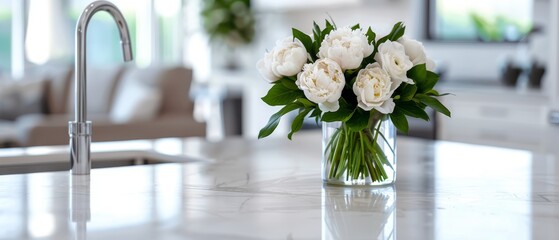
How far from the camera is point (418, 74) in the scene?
171 centimetres

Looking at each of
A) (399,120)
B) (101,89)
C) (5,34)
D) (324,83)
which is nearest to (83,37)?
(324,83)

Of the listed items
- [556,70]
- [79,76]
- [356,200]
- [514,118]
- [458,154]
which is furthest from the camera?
[514,118]

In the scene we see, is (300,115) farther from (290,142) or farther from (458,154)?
(290,142)

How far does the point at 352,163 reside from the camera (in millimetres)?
1767

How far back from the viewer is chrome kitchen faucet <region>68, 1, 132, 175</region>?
1.94m

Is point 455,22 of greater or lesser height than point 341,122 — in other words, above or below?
above

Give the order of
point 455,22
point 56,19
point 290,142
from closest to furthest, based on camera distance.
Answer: point 290,142 → point 455,22 → point 56,19

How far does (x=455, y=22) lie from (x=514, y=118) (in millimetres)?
1310

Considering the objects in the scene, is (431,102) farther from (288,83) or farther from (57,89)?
(57,89)

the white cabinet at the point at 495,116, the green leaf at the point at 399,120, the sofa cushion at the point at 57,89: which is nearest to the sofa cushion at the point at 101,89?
the sofa cushion at the point at 57,89

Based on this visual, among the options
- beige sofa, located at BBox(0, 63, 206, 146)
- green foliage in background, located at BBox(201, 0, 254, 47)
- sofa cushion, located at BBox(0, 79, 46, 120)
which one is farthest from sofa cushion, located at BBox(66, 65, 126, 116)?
green foliage in background, located at BBox(201, 0, 254, 47)

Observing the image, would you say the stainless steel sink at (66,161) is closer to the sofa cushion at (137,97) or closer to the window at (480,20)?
the sofa cushion at (137,97)

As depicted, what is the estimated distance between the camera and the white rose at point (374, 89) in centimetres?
165

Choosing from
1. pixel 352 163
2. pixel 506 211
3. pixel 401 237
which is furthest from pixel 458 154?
pixel 401 237
